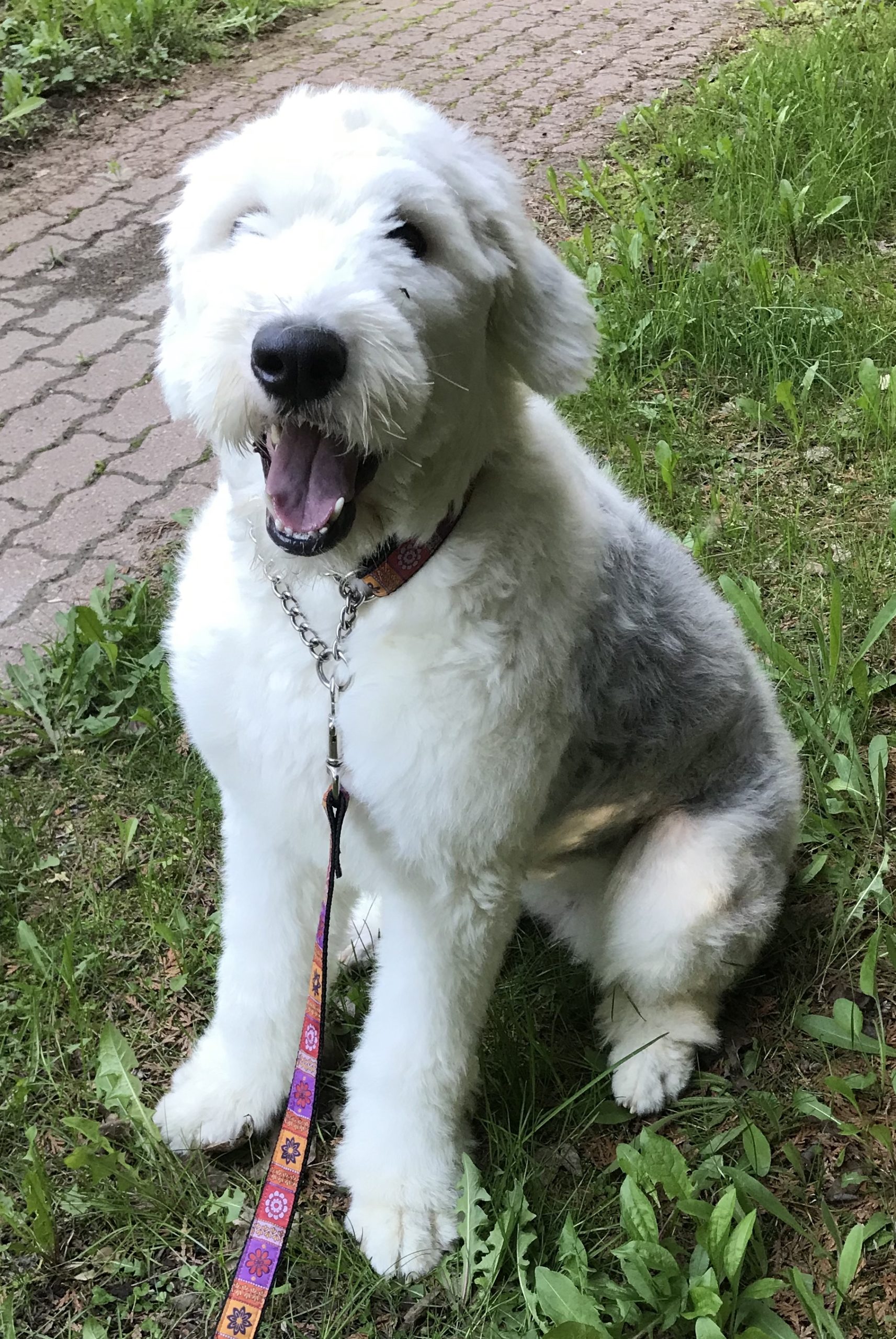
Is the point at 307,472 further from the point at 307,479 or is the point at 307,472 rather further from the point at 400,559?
the point at 400,559

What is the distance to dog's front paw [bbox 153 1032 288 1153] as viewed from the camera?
2324 millimetres

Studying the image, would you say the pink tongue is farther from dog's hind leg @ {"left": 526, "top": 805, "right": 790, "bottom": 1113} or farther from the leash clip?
dog's hind leg @ {"left": 526, "top": 805, "right": 790, "bottom": 1113}

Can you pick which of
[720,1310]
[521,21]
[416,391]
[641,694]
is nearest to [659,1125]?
[720,1310]

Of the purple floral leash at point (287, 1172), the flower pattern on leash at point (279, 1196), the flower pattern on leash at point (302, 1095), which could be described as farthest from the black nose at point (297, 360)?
the flower pattern on leash at point (302, 1095)

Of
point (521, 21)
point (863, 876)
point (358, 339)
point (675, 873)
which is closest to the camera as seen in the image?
point (358, 339)

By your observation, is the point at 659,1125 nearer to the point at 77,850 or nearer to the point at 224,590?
the point at 224,590

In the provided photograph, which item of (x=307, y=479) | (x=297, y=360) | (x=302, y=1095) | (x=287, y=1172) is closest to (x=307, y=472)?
(x=307, y=479)

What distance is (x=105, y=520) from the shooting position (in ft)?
14.2

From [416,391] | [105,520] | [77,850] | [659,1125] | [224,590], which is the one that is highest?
[416,391]

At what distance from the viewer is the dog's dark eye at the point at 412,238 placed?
1.71 metres

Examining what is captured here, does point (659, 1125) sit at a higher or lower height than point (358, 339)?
lower

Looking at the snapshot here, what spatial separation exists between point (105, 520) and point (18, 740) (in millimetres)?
1260

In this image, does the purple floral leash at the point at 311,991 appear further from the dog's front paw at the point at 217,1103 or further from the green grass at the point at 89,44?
the green grass at the point at 89,44

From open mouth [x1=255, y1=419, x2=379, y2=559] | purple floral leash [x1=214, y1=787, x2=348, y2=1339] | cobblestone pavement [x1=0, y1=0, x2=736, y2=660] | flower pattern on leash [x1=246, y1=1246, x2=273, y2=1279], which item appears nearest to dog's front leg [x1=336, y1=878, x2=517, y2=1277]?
purple floral leash [x1=214, y1=787, x2=348, y2=1339]
